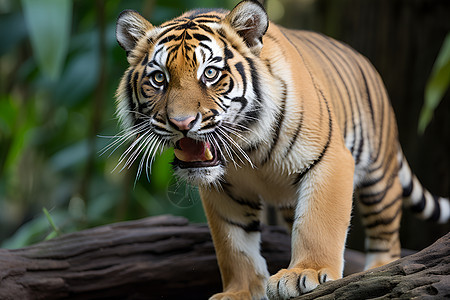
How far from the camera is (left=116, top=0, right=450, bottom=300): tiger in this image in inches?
70.0

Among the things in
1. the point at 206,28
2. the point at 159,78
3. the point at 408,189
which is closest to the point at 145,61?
the point at 159,78

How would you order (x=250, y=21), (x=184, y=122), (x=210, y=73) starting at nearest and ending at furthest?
(x=184, y=122), (x=210, y=73), (x=250, y=21)

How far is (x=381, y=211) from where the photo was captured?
8.96 ft

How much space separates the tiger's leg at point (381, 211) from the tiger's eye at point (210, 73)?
1183 millimetres

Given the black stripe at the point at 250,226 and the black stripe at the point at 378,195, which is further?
the black stripe at the point at 378,195

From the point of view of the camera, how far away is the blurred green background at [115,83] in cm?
351

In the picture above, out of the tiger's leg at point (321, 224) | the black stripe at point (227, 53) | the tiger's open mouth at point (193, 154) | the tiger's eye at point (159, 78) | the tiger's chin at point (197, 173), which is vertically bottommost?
the tiger's leg at point (321, 224)

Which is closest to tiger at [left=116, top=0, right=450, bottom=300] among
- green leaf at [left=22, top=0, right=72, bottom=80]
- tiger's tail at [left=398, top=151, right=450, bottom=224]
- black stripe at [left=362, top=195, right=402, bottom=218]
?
black stripe at [left=362, top=195, right=402, bottom=218]

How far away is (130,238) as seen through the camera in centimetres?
269

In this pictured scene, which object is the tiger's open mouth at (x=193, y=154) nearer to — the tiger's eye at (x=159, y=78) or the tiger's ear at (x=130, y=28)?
the tiger's eye at (x=159, y=78)

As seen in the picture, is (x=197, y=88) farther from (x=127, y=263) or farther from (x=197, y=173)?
(x=127, y=263)

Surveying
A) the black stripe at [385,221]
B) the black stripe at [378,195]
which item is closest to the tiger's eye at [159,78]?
the black stripe at [378,195]

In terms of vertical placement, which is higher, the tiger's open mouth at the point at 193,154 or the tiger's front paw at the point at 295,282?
the tiger's open mouth at the point at 193,154

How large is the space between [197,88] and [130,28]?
17.0 inches
